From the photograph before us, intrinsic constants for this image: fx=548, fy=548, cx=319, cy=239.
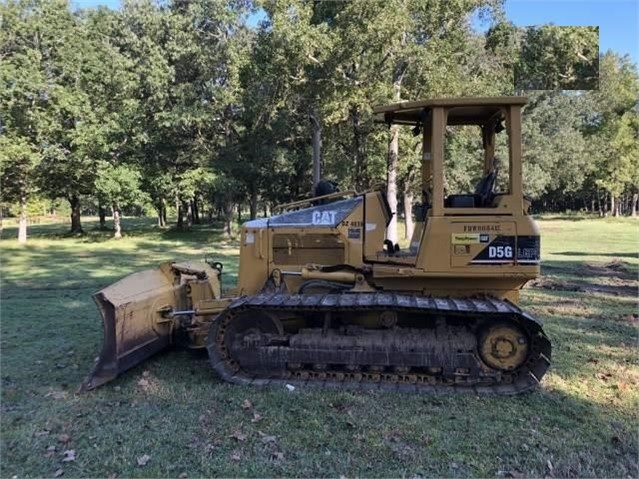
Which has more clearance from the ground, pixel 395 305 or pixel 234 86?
pixel 234 86

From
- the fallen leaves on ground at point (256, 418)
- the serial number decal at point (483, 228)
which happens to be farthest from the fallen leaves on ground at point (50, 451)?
the serial number decal at point (483, 228)

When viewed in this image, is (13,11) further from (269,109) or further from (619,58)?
(619,58)

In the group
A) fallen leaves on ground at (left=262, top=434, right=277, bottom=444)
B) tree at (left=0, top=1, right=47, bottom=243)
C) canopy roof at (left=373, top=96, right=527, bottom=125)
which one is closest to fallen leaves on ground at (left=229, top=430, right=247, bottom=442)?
fallen leaves on ground at (left=262, top=434, right=277, bottom=444)

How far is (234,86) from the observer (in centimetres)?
2516

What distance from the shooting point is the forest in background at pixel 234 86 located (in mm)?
17891

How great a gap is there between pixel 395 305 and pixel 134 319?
8.99 feet

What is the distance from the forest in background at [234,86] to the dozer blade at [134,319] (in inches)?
508

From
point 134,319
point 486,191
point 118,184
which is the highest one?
point 118,184

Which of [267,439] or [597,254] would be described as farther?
[597,254]

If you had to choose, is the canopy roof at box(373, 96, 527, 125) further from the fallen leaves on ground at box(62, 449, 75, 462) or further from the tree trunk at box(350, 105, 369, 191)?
the tree trunk at box(350, 105, 369, 191)

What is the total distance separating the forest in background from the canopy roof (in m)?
11.5

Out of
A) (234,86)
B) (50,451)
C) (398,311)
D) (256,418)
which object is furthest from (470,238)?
(234,86)

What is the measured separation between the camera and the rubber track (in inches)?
208

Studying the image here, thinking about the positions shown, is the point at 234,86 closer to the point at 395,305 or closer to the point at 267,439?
the point at 395,305
